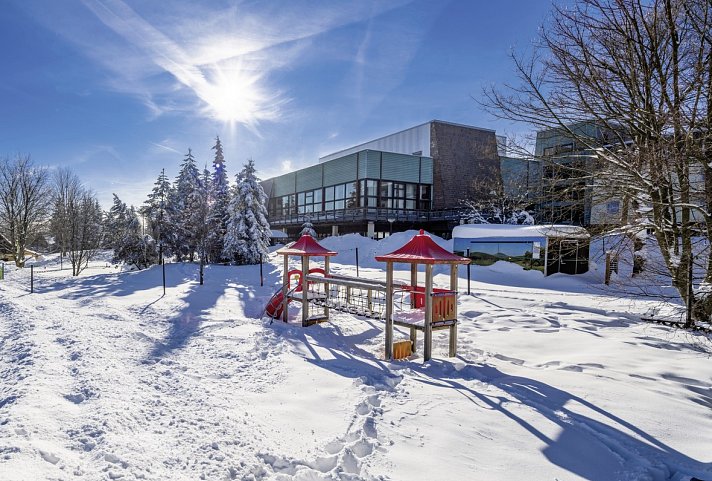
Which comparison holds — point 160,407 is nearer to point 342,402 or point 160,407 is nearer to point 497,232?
point 342,402

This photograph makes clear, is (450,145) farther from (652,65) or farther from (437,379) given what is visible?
(437,379)

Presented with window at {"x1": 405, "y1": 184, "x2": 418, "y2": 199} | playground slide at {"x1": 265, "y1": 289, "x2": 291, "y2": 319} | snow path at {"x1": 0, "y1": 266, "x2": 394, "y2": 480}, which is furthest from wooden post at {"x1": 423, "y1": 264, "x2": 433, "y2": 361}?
window at {"x1": 405, "y1": 184, "x2": 418, "y2": 199}

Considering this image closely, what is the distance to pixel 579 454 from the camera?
3.86 m

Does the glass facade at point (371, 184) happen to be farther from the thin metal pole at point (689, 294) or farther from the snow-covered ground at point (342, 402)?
the thin metal pole at point (689, 294)

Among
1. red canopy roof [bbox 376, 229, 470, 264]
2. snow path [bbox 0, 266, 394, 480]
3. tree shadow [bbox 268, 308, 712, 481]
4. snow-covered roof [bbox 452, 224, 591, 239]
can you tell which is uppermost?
snow-covered roof [bbox 452, 224, 591, 239]

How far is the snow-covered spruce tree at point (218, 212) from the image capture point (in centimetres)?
2694

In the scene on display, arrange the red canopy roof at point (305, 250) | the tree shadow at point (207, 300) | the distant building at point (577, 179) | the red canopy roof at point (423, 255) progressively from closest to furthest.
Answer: the red canopy roof at point (423, 255), the tree shadow at point (207, 300), the distant building at point (577, 179), the red canopy roof at point (305, 250)

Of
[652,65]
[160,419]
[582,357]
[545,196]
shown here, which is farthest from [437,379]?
[652,65]

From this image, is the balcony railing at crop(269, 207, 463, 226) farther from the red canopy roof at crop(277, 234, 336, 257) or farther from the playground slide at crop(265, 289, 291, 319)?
the playground slide at crop(265, 289, 291, 319)

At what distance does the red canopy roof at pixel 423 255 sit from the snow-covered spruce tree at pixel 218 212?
21.0 m

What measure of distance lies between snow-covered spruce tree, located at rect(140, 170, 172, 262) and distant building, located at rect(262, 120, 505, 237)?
14.7 metres

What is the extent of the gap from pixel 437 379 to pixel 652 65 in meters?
6.91

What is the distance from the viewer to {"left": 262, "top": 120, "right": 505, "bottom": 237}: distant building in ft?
116

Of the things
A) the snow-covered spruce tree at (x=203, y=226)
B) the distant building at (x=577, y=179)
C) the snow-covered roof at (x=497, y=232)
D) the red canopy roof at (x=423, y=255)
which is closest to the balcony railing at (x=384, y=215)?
the snow-covered roof at (x=497, y=232)
